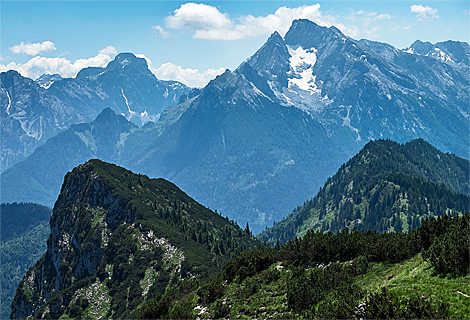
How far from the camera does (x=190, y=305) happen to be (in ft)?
170

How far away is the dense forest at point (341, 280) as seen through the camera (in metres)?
29.5

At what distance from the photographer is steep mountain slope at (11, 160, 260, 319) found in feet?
428

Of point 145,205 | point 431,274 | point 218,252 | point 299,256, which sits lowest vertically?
point 431,274

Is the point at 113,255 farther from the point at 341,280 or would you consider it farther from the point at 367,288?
the point at 367,288

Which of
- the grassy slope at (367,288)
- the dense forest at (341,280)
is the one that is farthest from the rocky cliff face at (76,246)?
the grassy slope at (367,288)

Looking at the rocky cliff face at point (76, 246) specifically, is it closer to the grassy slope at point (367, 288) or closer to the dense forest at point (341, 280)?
the dense forest at point (341, 280)

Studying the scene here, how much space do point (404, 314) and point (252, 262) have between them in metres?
31.2

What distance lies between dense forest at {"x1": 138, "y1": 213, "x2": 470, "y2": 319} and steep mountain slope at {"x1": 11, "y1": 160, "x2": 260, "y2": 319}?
2446 inches

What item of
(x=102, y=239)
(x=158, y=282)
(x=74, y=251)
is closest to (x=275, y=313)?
(x=158, y=282)

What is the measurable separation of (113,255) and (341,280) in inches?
4969

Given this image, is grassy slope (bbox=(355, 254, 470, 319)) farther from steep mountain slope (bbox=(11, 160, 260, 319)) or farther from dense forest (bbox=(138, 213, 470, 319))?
steep mountain slope (bbox=(11, 160, 260, 319))

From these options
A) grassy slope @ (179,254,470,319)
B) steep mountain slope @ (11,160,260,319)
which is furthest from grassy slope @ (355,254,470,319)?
steep mountain slope @ (11,160,260,319)

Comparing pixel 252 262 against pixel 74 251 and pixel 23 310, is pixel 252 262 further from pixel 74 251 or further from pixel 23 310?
pixel 23 310

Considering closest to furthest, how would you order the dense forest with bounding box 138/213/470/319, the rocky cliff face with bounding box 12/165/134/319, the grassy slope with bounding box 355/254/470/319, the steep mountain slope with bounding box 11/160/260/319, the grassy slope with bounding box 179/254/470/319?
the grassy slope with bounding box 355/254/470/319, the dense forest with bounding box 138/213/470/319, the grassy slope with bounding box 179/254/470/319, the steep mountain slope with bounding box 11/160/260/319, the rocky cliff face with bounding box 12/165/134/319
